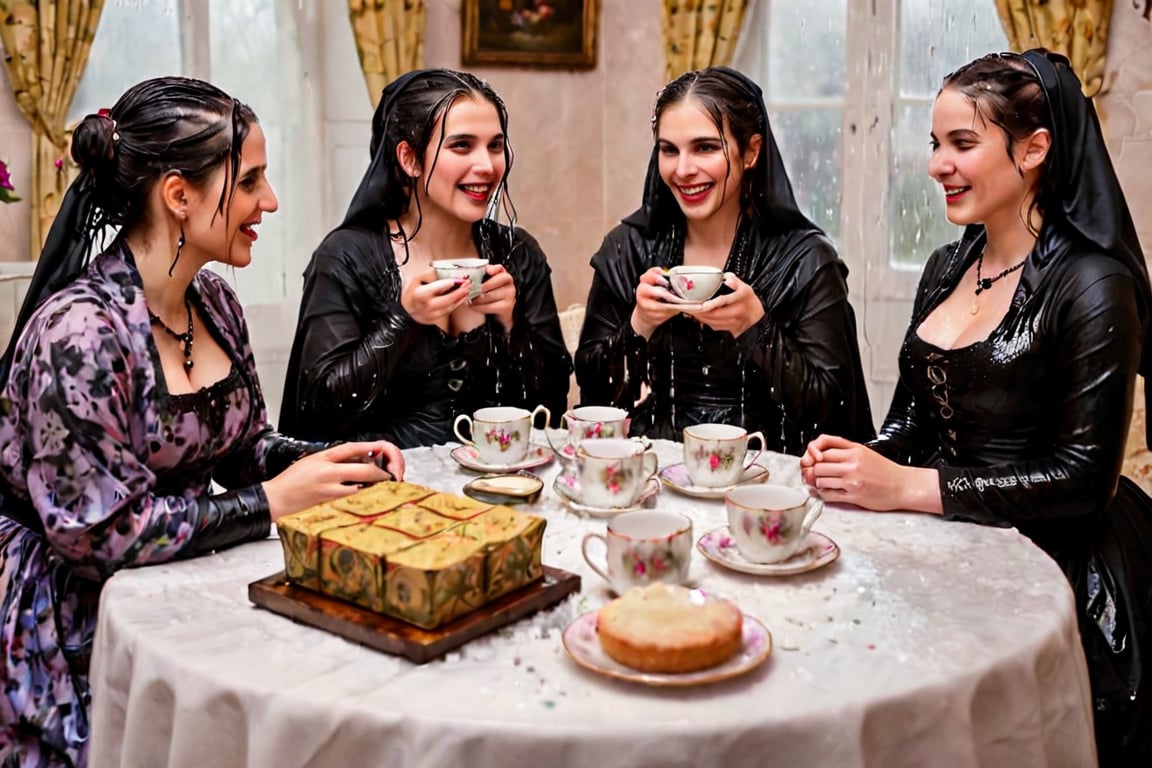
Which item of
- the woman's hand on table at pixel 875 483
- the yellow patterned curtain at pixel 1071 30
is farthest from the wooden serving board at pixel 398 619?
the yellow patterned curtain at pixel 1071 30

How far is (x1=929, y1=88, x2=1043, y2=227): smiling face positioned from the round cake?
4.16 feet

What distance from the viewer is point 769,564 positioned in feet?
5.91

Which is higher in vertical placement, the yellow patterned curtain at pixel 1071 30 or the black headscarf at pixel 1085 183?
the yellow patterned curtain at pixel 1071 30

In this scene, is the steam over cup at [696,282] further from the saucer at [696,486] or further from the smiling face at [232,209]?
the smiling face at [232,209]

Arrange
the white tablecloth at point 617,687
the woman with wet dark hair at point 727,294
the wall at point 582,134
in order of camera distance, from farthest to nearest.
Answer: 1. the wall at point 582,134
2. the woman with wet dark hair at point 727,294
3. the white tablecloth at point 617,687

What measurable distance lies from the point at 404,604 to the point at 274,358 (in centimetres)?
401

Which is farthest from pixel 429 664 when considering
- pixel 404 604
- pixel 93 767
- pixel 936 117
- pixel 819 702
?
pixel 936 117

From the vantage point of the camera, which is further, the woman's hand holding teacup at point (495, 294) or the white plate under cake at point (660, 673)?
the woman's hand holding teacup at point (495, 294)

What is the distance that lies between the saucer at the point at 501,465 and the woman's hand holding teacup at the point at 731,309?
554 mm

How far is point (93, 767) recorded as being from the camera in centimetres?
172

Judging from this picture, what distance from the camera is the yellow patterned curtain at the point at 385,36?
5238 millimetres

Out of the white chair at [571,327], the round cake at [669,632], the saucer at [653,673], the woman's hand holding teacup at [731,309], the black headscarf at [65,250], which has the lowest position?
the white chair at [571,327]

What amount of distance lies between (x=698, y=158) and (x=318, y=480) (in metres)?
1.44

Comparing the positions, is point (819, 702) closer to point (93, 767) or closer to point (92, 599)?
point (93, 767)
